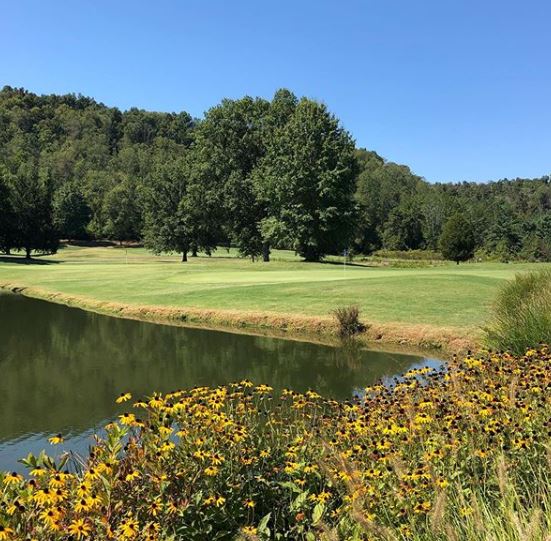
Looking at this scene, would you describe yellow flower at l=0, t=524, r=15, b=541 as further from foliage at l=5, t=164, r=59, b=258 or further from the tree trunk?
foliage at l=5, t=164, r=59, b=258

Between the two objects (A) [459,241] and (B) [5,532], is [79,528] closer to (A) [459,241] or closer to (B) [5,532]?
(B) [5,532]

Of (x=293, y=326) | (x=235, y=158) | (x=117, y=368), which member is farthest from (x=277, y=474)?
(x=235, y=158)

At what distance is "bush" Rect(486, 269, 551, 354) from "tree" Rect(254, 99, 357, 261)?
1404 inches

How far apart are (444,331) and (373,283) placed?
30.9 ft

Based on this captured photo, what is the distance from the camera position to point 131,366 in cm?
1518

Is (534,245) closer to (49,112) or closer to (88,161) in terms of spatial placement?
(88,161)

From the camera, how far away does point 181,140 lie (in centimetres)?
17025

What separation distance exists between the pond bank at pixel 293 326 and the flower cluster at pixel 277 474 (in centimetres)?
923

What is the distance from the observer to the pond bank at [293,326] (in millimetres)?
17312

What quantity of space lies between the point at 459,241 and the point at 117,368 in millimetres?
57817

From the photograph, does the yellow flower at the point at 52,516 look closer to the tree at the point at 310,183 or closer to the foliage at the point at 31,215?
the tree at the point at 310,183

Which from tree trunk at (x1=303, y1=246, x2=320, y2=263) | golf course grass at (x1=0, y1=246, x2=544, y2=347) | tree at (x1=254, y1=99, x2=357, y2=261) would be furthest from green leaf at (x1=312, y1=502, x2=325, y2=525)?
tree trunk at (x1=303, y1=246, x2=320, y2=263)

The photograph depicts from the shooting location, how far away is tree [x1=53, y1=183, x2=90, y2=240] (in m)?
105

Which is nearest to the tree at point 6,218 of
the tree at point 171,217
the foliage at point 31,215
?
the foliage at point 31,215
